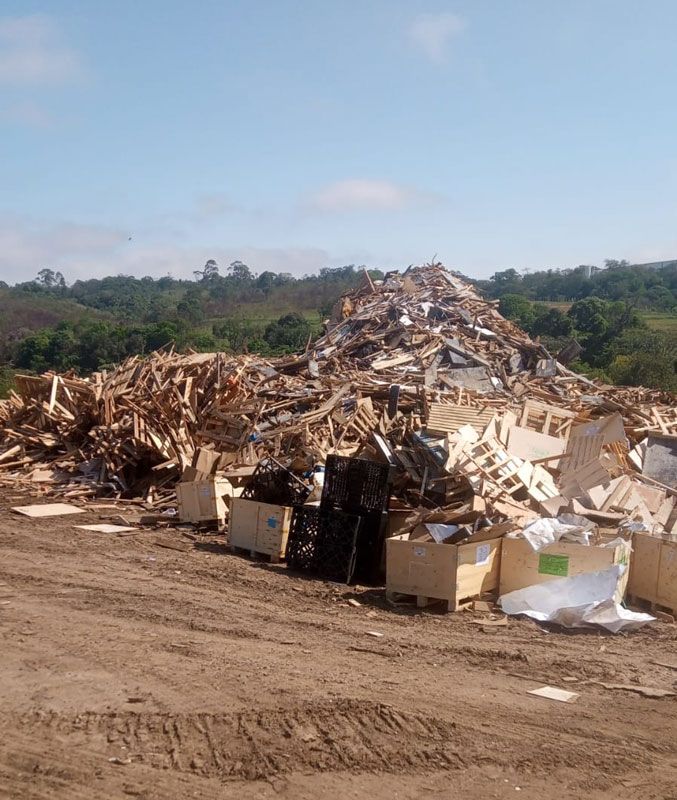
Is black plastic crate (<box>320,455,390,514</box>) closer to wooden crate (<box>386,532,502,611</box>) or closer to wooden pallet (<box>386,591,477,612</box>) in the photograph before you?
wooden crate (<box>386,532,502,611</box>)

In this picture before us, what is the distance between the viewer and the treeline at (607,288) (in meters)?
61.4

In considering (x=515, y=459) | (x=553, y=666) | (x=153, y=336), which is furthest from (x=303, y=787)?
(x=153, y=336)

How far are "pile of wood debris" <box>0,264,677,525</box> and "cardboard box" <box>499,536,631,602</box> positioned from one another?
3.43ft

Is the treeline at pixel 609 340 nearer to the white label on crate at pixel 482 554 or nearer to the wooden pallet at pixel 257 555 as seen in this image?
the wooden pallet at pixel 257 555

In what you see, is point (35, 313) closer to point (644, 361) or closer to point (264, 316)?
point (264, 316)

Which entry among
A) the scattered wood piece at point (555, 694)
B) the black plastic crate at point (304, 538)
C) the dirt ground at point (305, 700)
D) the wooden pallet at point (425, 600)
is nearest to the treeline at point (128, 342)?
the black plastic crate at point (304, 538)

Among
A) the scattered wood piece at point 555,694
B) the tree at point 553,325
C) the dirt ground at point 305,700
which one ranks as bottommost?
the dirt ground at point 305,700

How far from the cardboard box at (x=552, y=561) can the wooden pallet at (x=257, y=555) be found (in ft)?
9.84

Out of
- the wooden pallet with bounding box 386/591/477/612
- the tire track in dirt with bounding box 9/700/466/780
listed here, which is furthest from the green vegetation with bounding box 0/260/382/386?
the tire track in dirt with bounding box 9/700/466/780

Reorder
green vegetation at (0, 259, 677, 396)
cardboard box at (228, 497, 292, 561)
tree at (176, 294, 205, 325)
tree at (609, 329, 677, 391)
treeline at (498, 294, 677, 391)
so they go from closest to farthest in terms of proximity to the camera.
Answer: cardboard box at (228, 497, 292, 561)
tree at (609, 329, 677, 391)
treeline at (498, 294, 677, 391)
green vegetation at (0, 259, 677, 396)
tree at (176, 294, 205, 325)

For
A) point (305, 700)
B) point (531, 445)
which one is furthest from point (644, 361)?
point (305, 700)

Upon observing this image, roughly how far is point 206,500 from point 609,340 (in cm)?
2732

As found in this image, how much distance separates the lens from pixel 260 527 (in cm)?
1043

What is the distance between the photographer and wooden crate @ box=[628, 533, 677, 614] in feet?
27.2
